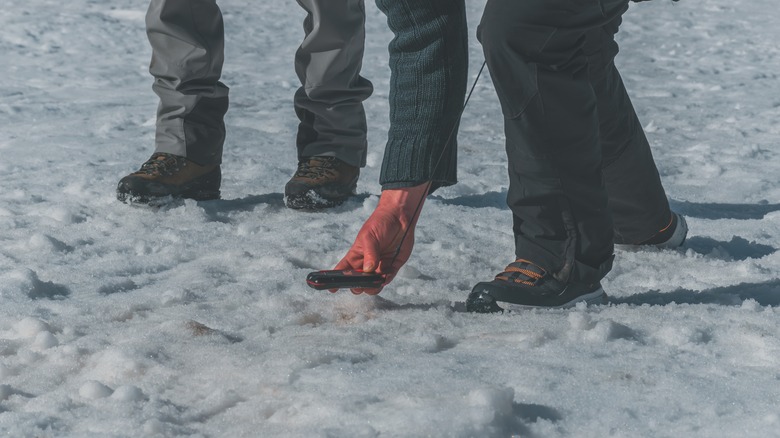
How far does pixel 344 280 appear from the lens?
2.14 meters

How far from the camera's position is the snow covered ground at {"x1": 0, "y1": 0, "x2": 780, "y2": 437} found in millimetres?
1724

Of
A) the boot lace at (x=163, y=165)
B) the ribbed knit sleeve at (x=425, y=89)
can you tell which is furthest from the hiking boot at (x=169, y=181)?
the ribbed knit sleeve at (x=425, y=89)

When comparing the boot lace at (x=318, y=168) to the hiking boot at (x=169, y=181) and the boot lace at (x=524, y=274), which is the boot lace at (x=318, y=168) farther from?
the boot lace at (x=524, y=274)

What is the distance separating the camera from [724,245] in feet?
9.84

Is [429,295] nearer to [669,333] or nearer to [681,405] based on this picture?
[669,333]

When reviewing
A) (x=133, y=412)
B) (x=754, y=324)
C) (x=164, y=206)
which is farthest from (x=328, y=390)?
(x=164, y=206)

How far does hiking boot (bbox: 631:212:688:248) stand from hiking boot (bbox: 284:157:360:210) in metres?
1.00

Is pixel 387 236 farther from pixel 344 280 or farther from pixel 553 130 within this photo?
pixel 553 130

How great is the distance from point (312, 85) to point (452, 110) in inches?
43.2

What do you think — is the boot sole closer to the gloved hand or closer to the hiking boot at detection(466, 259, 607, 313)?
the hiking boot at detection(466, 259, 607, 313)

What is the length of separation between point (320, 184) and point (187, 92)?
56 centimetres

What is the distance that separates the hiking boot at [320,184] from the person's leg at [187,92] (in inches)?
12.4

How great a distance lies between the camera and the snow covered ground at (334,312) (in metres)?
1.72

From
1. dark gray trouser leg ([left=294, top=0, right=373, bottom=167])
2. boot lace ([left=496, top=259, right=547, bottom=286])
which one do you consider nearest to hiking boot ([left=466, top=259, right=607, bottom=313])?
boot lace ([left=496, top=259, right=547, bottom=286])
